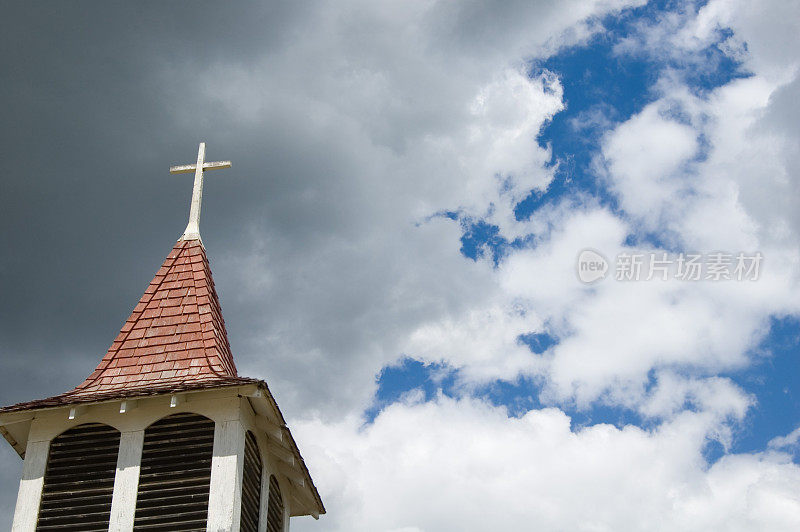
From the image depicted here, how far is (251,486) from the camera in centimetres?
1955

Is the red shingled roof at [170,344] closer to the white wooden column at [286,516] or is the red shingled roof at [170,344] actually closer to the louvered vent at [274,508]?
the louvered vent at [274,508]

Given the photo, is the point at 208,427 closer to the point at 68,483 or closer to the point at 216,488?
the point at 216,488

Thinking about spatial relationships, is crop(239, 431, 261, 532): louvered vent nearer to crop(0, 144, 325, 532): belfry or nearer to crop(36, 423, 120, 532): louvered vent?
crop(0, 144, 325, 532): belfry

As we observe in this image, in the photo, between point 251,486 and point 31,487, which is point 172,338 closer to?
point 251,486

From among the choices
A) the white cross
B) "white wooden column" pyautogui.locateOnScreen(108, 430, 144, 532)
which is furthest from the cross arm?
"white wooden column" pyautogui.locateOnScreen(108, 430, 144, 532)

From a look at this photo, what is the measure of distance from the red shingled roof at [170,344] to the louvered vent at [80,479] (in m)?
0.66

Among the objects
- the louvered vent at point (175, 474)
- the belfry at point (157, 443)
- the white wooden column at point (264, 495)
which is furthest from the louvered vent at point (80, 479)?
the white wooden column at point (264, 495)

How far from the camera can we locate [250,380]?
A: 18875 millimetres

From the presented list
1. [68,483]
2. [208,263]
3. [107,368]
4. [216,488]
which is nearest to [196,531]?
[216,488]

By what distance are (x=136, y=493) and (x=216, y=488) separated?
4.32ft

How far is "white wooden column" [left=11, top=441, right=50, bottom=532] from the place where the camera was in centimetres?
1856

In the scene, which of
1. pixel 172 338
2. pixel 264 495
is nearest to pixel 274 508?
pixel 264 495

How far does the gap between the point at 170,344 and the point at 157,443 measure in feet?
7.71

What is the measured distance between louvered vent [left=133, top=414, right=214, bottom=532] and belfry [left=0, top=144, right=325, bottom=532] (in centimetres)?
2
